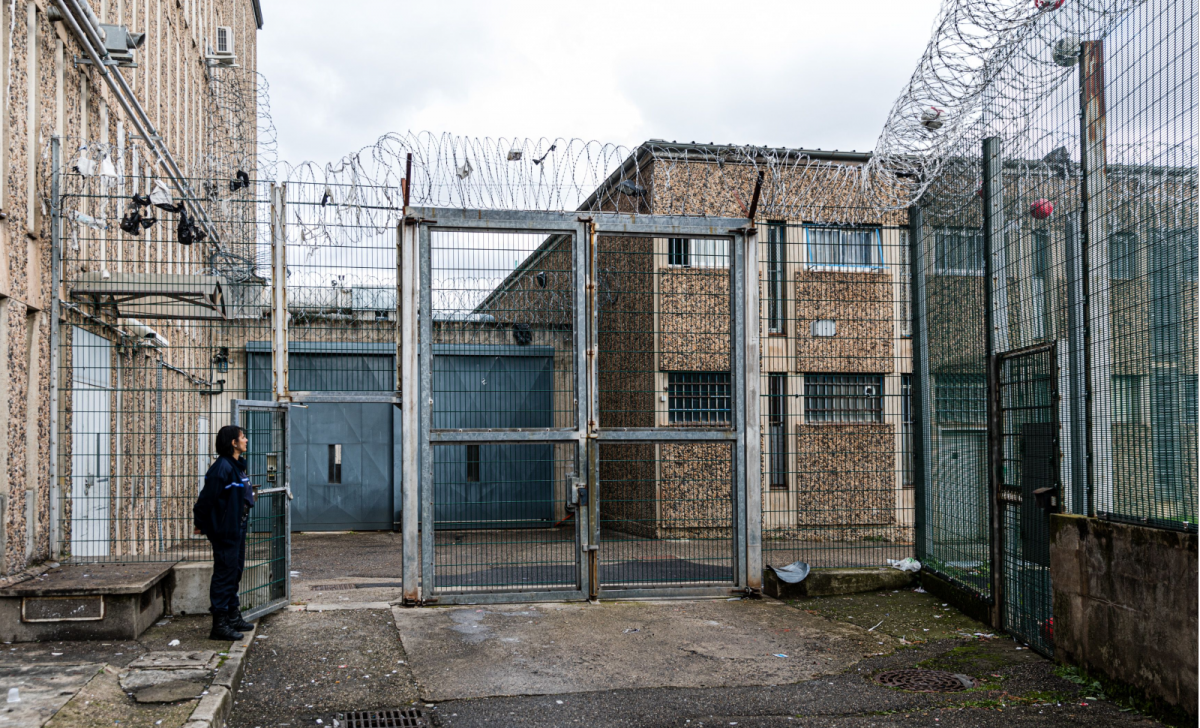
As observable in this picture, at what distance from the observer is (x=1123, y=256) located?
575 cm

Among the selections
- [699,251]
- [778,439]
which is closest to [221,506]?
[778,439]

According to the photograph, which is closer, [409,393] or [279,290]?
[279,290]

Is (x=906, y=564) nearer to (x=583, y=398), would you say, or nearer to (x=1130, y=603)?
(x=583, y=398)

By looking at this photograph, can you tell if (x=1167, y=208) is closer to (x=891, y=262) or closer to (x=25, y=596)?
(x=891, y=262)

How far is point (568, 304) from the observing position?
400 inches

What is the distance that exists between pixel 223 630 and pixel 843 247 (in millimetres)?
6607

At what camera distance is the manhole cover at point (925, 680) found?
19.5 feet

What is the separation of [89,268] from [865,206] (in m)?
7.45

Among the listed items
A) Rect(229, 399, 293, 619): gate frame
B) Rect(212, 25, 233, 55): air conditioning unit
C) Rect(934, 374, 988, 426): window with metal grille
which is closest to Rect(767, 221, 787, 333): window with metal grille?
Rect(934, 374, 988, 426): window with metal grille

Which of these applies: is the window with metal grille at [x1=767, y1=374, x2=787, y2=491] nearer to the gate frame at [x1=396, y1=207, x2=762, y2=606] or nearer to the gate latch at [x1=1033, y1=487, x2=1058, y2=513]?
the gate frame at [x1=396, y1=207, x2=762, y2=606]

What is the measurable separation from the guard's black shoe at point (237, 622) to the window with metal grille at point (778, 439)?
16.4ft

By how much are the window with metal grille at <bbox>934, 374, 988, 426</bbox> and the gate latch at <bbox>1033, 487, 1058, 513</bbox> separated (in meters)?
1.28

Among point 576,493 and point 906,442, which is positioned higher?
point 906,442

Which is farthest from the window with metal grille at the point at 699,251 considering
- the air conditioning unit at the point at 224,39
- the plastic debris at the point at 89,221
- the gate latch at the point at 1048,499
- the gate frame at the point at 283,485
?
the air conditioning unit at the point at 224,39
